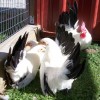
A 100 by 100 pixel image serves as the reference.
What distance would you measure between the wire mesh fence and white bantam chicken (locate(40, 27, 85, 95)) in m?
0.81

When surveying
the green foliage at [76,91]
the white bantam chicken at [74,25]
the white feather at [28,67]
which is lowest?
the green foliage at [76,91]

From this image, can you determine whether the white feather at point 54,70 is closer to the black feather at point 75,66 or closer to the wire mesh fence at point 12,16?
the black feather at point 75,66

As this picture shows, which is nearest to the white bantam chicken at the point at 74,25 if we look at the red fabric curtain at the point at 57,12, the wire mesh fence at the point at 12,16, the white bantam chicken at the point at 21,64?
the red fabric curtain at the point at 57,12

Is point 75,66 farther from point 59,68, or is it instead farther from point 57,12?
point 57,12

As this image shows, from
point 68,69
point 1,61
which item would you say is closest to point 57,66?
point 68,69

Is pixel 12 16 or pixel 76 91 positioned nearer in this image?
pixel 76 91

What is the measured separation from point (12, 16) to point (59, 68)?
4.68ft

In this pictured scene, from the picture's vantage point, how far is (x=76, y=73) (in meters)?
2.51

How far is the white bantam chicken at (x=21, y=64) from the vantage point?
2.60 m

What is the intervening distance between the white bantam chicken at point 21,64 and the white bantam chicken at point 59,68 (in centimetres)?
20

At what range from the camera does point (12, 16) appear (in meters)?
3.70

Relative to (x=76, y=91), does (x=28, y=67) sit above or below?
above

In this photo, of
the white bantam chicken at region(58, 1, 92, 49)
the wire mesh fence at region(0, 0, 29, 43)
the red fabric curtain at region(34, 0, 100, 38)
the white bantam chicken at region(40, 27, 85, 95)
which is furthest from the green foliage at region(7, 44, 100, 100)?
the red fabric curtain at region(34, 0, 100, 38)

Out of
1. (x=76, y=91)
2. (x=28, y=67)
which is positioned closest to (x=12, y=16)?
(x=28, y=67)
